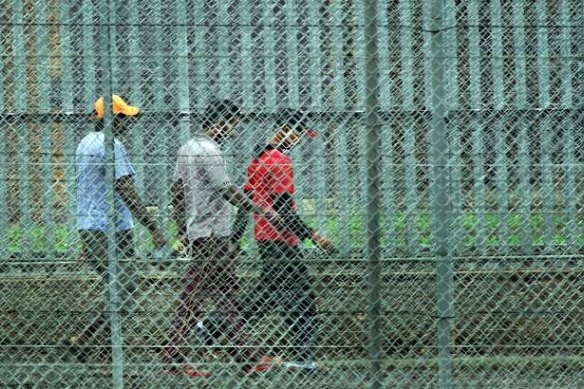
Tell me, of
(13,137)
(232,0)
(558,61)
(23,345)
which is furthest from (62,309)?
(558,61)

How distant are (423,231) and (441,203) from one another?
0.51 m

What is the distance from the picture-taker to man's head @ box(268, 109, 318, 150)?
543 cm

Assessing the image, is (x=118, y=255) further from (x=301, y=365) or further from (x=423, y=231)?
(x=423, y=231)

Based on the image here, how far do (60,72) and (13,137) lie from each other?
433 mm

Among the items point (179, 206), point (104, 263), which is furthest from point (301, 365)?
point (104, 263)

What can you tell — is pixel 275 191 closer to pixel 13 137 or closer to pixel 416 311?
pixel 416 311

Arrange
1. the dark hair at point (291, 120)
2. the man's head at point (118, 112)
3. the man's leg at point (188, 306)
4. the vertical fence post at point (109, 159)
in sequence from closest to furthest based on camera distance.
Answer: the vertical fence post at point (109, 159)
the man's head at point (118, 112)
the dark hair at point (291, 120)
the man's leg at point (188, 306)

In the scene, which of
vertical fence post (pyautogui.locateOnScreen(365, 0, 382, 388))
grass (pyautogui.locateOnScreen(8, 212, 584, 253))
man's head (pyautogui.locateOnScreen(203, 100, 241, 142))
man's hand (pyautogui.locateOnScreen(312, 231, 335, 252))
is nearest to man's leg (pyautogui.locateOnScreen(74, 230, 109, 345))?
grass (pyautogui.locateOnScreen(8, 212, 584, 253))

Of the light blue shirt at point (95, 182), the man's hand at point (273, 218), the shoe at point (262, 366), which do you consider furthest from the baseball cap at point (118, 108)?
the shoe at point (262, 366)

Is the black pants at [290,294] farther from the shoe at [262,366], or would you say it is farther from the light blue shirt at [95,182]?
the light blue shirt at [95,182]

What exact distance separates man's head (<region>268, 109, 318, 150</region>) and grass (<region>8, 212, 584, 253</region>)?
41 centimetres

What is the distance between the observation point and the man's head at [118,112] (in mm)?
5332

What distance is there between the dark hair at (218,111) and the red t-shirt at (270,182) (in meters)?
0.27

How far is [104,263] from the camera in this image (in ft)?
18.1
